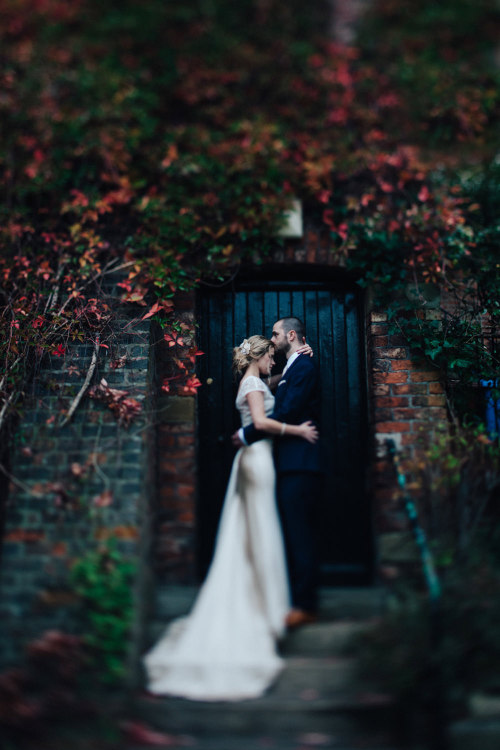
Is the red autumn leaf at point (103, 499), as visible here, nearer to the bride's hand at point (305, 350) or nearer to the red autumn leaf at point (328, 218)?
Answer: the bride's hand at point (305, 350)

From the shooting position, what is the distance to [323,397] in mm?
4559

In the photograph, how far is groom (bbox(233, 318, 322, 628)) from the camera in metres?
3.60

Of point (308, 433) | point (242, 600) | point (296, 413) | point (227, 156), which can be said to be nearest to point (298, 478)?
point (308, 433)

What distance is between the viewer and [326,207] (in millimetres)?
4781

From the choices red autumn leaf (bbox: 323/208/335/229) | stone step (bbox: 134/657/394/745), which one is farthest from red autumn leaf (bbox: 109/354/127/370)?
stone step (bbox: 134/657/394/745)

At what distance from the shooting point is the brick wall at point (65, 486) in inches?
130

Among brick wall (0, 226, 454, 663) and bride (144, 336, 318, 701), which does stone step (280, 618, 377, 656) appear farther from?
brick wall (0, 226, 454, 663)

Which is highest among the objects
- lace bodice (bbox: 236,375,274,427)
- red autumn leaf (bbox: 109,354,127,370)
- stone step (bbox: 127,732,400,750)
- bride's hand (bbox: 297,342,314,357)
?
bride's hand (bbox: 297,342,314,357)

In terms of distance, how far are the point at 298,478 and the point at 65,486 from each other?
1526 millimetres

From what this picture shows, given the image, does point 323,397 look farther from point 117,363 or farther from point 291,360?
point 117,363

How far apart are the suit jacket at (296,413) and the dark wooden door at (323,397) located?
1.33ft

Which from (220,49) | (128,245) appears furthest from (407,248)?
(220,49)

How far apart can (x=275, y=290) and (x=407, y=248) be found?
3.61 feet

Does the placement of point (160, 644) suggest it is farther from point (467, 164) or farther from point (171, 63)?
point (171, 63)
